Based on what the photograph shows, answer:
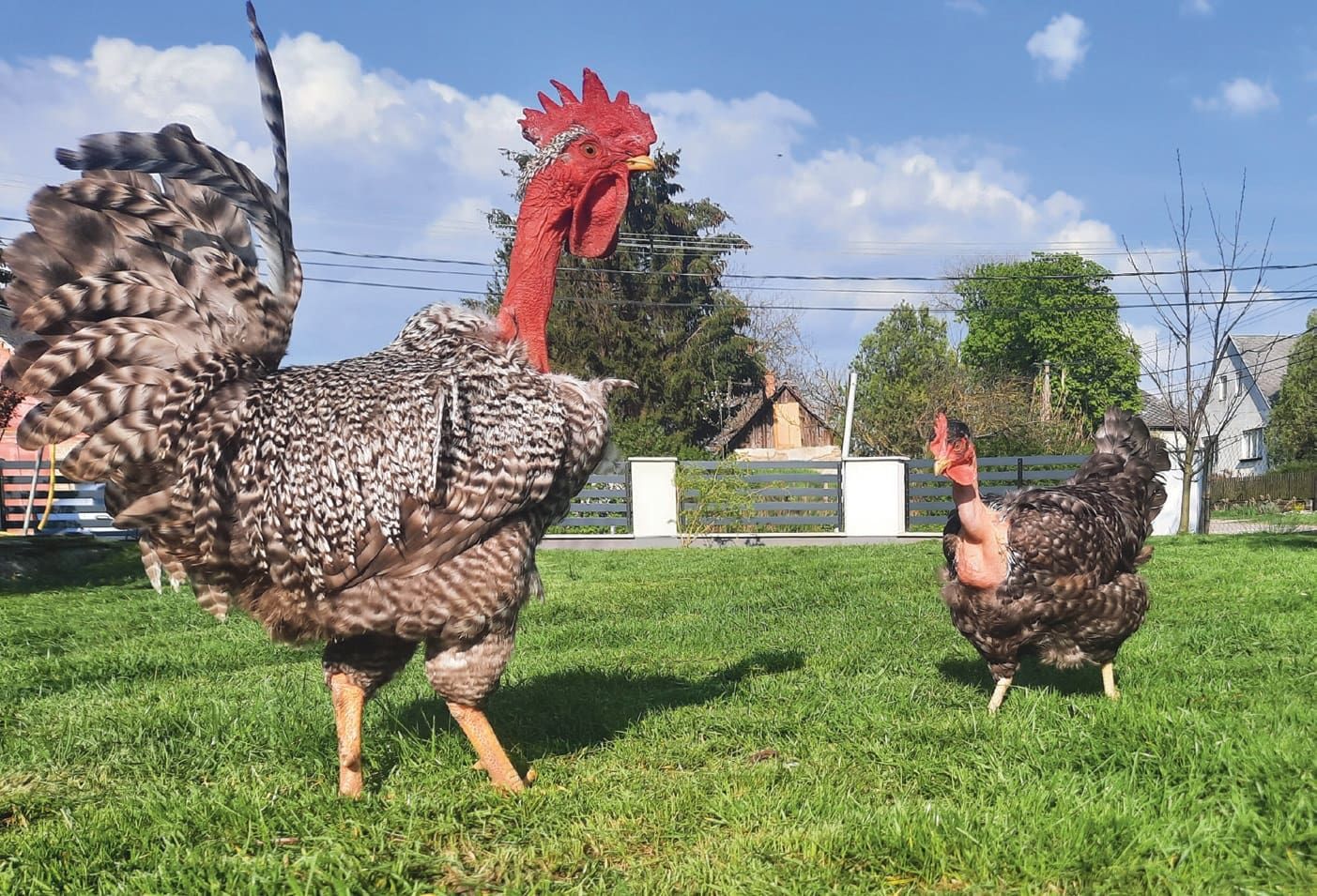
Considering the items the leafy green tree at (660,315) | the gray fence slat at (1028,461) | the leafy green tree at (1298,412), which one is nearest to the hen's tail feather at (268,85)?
the gray fence slat at (1028,461)

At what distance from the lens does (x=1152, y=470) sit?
225 inches

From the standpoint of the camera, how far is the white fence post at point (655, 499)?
1927cm

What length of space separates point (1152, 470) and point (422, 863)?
523 centimetres

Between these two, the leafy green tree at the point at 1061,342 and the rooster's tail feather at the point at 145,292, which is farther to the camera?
the leafy green tree at the point at 1061,342

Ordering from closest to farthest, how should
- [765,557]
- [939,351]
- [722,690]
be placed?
[722,690] → [765,557] → [939,351]

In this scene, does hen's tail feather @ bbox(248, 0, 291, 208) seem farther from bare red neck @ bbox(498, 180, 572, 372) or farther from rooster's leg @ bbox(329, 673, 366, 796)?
rooster's leg @ bbox(329, 673, 366, 796)

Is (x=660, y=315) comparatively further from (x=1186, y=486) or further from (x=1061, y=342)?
(x=1061, y=342)

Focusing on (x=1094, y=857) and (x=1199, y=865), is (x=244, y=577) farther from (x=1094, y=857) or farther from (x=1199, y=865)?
(x=1199, y=865)

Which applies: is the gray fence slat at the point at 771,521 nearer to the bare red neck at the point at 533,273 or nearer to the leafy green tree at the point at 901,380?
the leafy green tree at the point at 901,380

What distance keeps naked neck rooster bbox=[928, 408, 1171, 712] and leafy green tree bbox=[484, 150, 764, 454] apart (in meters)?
27.7

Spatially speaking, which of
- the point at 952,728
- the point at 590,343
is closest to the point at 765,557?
the point at 952,728

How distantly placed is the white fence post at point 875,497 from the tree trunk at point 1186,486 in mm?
6038

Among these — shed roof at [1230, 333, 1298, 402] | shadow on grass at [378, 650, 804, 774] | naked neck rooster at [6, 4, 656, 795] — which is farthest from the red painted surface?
shed roof at [1230, 333, 1298, 402]

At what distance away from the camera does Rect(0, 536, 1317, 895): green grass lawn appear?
8.97 feet
